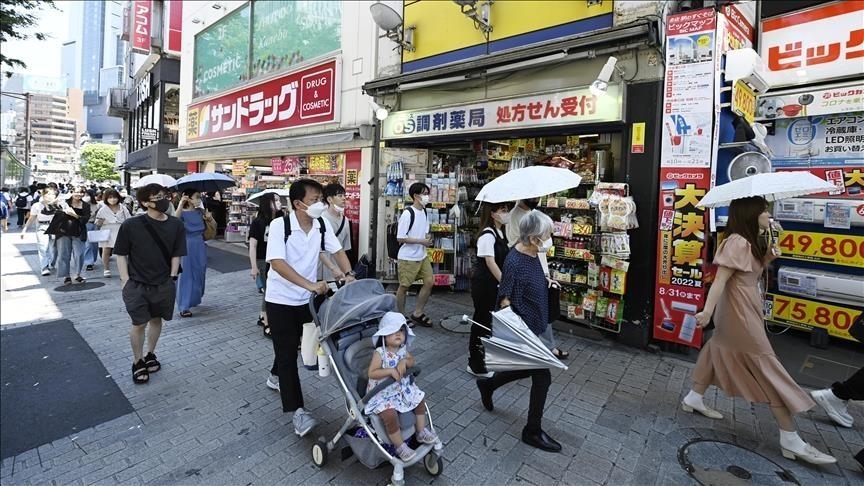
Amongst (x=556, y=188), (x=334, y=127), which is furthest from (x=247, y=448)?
(x=334, y=127)

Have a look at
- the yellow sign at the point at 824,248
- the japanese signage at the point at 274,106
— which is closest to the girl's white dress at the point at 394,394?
the yellow sign at the point at 824,248

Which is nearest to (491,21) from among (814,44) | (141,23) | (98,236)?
(814,44)

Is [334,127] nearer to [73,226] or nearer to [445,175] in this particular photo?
[445,175]

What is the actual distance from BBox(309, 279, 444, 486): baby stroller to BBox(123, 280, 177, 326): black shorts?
2052 millimetres

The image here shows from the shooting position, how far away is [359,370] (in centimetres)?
284

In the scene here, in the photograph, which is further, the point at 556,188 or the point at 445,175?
the point at 445,175

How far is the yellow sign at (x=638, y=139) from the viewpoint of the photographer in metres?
5.06

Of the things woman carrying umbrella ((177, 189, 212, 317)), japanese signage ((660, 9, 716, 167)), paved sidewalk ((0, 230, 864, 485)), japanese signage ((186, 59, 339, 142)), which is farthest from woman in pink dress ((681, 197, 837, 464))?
japanese signage ((186, 59, 339, 142))

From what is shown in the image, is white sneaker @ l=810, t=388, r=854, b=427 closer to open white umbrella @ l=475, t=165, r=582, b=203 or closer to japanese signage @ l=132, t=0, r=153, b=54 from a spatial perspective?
open white umbrella @ l=475, t=165, r=582, b=203

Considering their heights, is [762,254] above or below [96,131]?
below

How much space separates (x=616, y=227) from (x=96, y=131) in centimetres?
10340

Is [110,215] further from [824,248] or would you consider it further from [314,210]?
[824,248]

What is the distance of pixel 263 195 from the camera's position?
5.44m

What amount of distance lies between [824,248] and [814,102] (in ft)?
5.99
